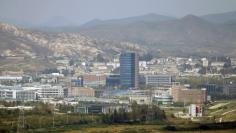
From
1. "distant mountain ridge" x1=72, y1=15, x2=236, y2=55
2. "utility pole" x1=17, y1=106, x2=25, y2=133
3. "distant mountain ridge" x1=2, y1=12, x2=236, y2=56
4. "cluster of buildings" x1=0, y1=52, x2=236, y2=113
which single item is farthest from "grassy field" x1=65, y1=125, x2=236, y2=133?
"distant mountain ridge" x1=72, y1=15, x2=236, y2=55

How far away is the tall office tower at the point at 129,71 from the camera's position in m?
59.8

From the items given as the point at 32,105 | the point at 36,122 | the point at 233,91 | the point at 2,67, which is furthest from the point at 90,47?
the point at 36,122

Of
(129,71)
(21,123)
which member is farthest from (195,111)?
(129,71)

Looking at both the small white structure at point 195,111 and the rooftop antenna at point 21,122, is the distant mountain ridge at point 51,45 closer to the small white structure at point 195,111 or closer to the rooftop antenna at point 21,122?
the small white structure at point 195,111

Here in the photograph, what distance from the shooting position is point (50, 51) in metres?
80.2

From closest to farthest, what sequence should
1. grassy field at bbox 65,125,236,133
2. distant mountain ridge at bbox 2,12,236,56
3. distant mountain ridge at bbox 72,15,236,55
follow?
grassy field at bbox 65,125,236,133
distant mountain ridge at bbox 2,12,236,56
distant mountain ridge at bbox 72,15,236,55

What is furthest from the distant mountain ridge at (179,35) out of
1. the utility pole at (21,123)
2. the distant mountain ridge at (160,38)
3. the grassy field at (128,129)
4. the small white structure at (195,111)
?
the grassy field at (128,129)

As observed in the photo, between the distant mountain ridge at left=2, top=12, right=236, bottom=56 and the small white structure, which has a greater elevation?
the distant mountain ridge at left=2, top=12, right=236, bottom=56

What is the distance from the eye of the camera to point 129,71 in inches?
2394

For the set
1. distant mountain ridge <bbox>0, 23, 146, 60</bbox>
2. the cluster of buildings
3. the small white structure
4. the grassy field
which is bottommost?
the grassy field

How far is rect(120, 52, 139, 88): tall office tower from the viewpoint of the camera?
59750mm

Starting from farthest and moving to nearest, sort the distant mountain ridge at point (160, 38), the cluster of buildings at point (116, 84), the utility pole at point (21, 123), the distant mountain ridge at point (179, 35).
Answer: the distant mountain ridge at point (179, 35)
the distant mountain ridge at point (160, 38)
the cluster of buildings at point (116, 84)
the utility pole at point (21, 123)

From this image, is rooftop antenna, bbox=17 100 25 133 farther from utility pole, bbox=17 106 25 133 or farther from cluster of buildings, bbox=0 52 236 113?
cluster of buildings, bbox=0 52 236 113

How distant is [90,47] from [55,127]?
2037 inches
